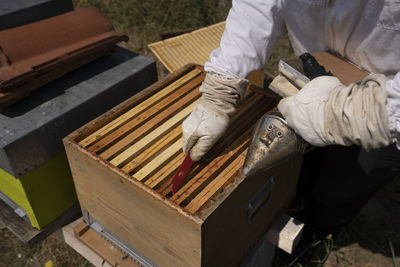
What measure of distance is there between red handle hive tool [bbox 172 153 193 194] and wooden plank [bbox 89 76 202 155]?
0.94 ft

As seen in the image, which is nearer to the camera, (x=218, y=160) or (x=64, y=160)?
(x=218, y=160)

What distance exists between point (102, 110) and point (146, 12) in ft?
11.1

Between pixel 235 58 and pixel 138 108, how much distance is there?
1.82ft

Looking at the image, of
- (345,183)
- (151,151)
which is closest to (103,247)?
(151,151)

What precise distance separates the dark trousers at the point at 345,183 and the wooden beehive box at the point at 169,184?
467 millimetres

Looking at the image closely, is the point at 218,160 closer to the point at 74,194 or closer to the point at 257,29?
the point at 257,29

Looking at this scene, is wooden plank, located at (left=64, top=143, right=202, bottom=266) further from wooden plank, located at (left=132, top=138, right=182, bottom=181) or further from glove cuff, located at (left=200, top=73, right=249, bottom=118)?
glove cuff, located at (left=200, top=73, right=249, bottom=118)

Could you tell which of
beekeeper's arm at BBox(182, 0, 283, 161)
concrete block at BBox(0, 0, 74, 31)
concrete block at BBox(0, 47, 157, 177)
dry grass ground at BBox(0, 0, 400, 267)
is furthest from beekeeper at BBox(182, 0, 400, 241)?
concrete block at BBox(0, 0, 74, 31)

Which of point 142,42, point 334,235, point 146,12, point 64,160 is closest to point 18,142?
point 64,160

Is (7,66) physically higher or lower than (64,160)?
higher

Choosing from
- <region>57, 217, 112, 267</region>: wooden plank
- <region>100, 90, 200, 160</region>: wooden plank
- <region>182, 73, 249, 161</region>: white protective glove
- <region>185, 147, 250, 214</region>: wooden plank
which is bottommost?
<region>57, 217, 112, 267</region>: wooden plank

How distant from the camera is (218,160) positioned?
60.8 inches

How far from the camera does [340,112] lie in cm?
132

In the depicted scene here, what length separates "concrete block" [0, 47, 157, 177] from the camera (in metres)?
1.58
